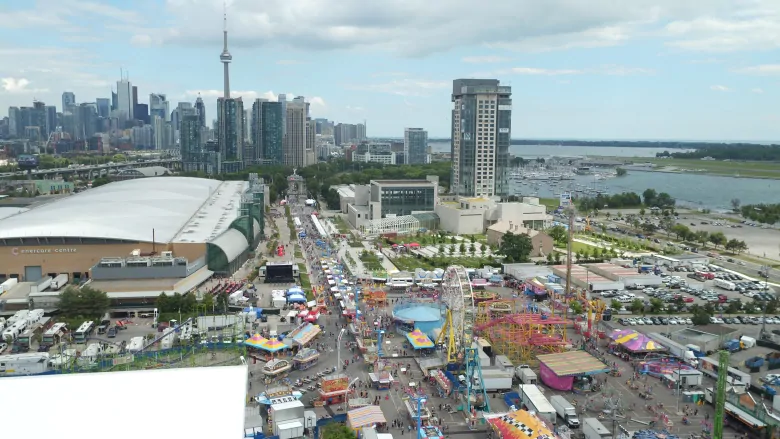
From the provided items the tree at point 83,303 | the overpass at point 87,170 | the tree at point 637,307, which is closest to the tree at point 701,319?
the tree at point 637,307

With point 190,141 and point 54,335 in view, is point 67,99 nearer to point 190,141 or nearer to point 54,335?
point 190,141

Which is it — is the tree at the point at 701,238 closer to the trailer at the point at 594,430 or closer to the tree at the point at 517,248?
the tree at the point at 517,248

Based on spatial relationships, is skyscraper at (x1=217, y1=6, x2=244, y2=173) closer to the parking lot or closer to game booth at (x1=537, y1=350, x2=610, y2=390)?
the parking lot

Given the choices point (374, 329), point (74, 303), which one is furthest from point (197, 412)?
point (74, 303)

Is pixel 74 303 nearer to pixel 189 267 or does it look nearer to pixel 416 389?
pixel 189 267

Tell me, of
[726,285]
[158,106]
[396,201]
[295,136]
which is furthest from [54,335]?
[158,106]

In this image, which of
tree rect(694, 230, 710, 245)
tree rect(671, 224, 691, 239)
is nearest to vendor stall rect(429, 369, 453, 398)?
tree rect(694, 230, 710, 245)
